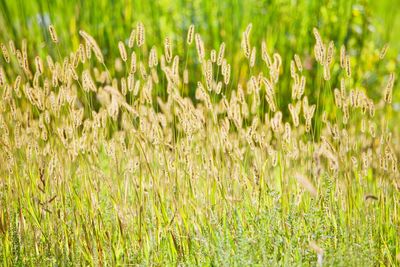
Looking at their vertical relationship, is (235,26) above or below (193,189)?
above

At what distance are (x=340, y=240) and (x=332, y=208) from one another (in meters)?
0.11

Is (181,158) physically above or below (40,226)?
above

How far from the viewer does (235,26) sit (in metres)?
3.54

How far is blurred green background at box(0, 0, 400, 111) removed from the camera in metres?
3.42

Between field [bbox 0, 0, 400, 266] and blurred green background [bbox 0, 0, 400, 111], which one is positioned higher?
blurred green background [bbox 0, 0, 400, 111]

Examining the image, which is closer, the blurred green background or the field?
the field

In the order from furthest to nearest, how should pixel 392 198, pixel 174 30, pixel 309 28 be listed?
pixel 174 30 → pixel 309 28 → pixel 392 198

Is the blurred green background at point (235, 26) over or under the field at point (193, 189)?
over

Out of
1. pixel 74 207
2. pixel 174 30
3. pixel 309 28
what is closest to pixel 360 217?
pixel 74 207

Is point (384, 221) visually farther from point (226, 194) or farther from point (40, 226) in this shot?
point (40, 226)

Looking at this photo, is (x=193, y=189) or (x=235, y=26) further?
(x=235, y=26)

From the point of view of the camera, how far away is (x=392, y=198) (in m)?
2.21

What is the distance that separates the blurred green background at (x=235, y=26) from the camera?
3418 mm

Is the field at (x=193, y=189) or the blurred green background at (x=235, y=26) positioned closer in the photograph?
the field at (x=193, y=189)
